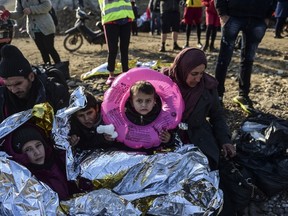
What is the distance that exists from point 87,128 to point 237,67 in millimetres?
3425

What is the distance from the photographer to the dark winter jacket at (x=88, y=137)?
2.36m

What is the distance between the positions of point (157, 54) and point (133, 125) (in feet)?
13.9

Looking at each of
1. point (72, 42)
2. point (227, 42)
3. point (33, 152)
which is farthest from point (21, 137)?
point (72, 42)

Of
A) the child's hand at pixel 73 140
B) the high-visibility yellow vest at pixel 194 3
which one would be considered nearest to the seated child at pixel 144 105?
the child's hand at pixel 73 140

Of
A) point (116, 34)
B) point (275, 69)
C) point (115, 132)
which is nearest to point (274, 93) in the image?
point (275, 69)

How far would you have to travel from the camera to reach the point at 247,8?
3.24m

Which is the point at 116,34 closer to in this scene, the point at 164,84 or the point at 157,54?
the point at 164,84

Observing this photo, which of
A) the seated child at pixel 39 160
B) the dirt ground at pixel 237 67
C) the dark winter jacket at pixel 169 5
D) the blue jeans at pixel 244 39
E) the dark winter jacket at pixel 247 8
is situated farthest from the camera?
the dark winter jacket at pixel 169 5

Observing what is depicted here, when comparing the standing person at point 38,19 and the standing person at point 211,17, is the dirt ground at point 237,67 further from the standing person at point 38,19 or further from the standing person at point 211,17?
the standing person at point 38,19

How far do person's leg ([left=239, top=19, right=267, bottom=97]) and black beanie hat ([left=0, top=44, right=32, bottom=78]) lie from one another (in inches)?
84.4

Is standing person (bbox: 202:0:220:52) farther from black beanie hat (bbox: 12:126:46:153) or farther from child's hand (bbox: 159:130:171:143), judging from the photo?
black beanie hat (bbox: 12:126:46:153)

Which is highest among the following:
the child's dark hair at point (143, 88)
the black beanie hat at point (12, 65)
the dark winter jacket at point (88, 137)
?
the black beanie hat at point (12, 65)

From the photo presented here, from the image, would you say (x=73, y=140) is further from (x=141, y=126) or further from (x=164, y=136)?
(x=164, y=136)

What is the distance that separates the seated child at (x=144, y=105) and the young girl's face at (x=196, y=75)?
270 millimetres
